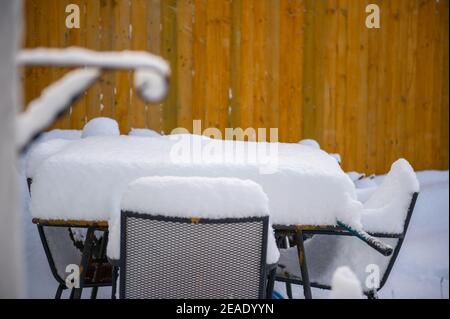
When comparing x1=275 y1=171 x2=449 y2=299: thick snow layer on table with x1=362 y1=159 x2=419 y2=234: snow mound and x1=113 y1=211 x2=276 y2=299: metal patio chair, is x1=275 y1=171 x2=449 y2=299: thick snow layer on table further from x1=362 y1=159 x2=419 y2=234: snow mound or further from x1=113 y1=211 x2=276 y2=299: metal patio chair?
x1=113 y1=211 x2=276 y2=299: metal patio chair

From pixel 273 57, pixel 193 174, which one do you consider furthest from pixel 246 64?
pixel 193 174

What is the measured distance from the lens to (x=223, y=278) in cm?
137

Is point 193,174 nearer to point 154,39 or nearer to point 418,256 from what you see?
point 418,256

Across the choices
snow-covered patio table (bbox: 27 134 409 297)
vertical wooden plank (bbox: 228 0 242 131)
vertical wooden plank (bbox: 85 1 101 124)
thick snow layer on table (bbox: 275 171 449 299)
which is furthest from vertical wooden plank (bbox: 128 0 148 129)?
snow-covered patio table (bbox: 27 134 409 297)

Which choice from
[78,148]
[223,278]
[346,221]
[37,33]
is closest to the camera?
[223,278]

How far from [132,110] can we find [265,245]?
314 cm

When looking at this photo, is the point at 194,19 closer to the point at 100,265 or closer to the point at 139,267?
the point at 100,265

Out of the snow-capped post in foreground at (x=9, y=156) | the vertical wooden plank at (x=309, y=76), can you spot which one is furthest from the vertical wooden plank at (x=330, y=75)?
the snow-capped post in foreground at (x=9, y=156)

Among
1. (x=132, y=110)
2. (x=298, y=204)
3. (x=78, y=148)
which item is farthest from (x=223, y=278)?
(x=132, y=110)

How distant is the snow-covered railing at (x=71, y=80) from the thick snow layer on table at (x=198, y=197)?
0.74 m

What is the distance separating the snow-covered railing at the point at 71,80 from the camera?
49 centimetres

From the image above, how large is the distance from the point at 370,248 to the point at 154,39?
2934 mm

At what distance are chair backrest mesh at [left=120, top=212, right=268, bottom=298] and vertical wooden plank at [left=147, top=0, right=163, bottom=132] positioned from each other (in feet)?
9.83

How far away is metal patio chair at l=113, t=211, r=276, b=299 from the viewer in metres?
1.33
